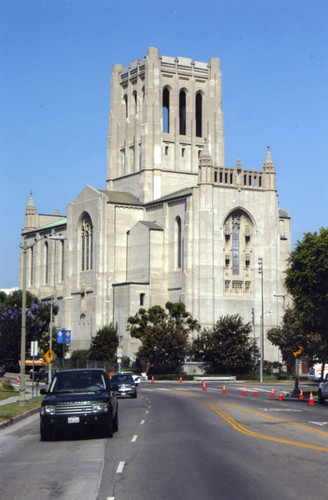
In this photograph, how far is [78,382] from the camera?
23.4 m

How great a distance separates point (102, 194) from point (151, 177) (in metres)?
7.13

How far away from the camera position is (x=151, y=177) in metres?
112

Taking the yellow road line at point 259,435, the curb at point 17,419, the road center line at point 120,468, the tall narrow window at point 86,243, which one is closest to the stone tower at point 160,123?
the tall narrow window at point 86,243

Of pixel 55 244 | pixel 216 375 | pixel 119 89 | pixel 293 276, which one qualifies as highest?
pixel 119 89

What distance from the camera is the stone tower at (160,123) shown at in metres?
113

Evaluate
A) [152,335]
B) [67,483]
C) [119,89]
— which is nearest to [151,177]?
[119,89]

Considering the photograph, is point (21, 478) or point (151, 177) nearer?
point (21, 478)

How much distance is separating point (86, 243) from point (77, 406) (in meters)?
91.7

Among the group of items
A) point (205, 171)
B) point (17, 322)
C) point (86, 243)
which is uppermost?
point (205, 171)

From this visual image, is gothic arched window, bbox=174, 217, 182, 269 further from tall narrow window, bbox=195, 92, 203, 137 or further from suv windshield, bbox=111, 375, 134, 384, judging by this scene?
suv windshield, bbox=111, 375, 134, 384

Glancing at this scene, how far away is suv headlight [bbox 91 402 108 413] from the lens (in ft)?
72.3

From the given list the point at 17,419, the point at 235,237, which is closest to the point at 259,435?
the point at 17,419

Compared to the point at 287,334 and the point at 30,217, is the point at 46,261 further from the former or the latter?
the point at 287,334

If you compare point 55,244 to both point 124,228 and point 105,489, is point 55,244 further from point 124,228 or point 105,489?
point 105,489
